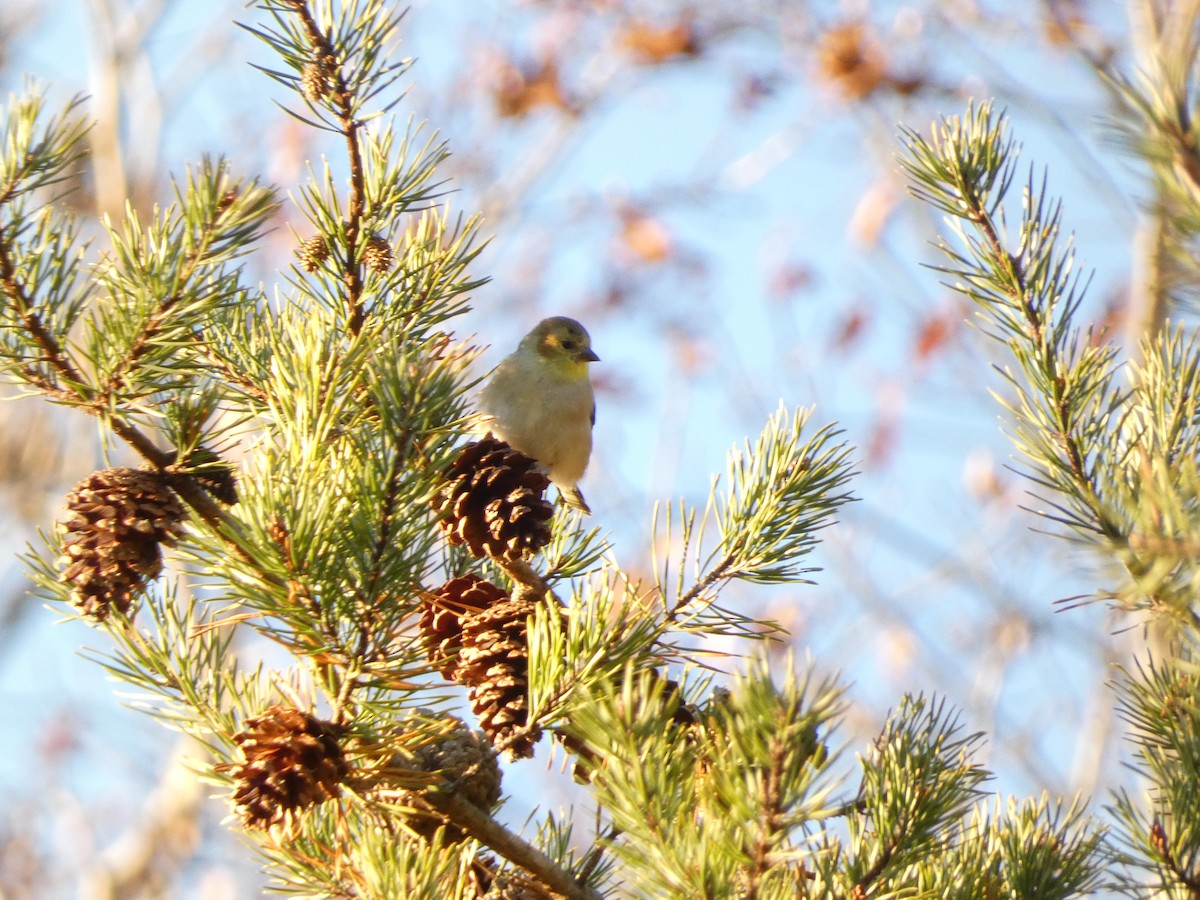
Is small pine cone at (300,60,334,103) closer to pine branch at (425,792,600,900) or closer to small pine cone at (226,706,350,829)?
small pine cone at (226,706,350,829)

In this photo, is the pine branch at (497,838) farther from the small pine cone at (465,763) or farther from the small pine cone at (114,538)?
the small pine cone at (114,538)

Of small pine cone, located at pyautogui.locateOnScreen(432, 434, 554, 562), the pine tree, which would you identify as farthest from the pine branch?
small pine cone, located at pyautogui.locateOnScreen(432, 434, 554, 562)

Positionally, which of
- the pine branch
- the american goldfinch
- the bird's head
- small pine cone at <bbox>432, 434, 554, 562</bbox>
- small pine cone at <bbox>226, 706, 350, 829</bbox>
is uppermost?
the bird's head

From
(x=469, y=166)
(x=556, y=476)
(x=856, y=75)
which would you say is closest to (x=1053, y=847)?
(x=556, y=476)

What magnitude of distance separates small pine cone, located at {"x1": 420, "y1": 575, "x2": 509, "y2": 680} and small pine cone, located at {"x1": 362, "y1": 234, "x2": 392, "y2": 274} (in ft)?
1.58

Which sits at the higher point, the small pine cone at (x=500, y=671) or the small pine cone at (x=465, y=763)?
the small pine cone at (x=500, y=671)

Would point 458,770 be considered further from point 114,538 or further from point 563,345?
point 563,345

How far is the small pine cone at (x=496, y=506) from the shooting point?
171 centimetres

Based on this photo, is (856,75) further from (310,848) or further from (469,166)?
(310,848)

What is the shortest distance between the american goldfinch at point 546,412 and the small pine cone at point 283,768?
7.30 ft

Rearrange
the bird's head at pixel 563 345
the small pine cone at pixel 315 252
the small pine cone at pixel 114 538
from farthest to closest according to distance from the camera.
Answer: the bird's head at pixel 563 345 < the small pine cone at pixel 315 252 < the small pine cone at pixel 114 538

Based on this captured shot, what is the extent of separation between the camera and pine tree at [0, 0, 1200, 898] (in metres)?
1.44

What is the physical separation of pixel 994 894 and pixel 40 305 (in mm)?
1476

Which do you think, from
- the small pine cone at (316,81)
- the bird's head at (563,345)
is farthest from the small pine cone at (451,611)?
the bird's head at (563,345)
